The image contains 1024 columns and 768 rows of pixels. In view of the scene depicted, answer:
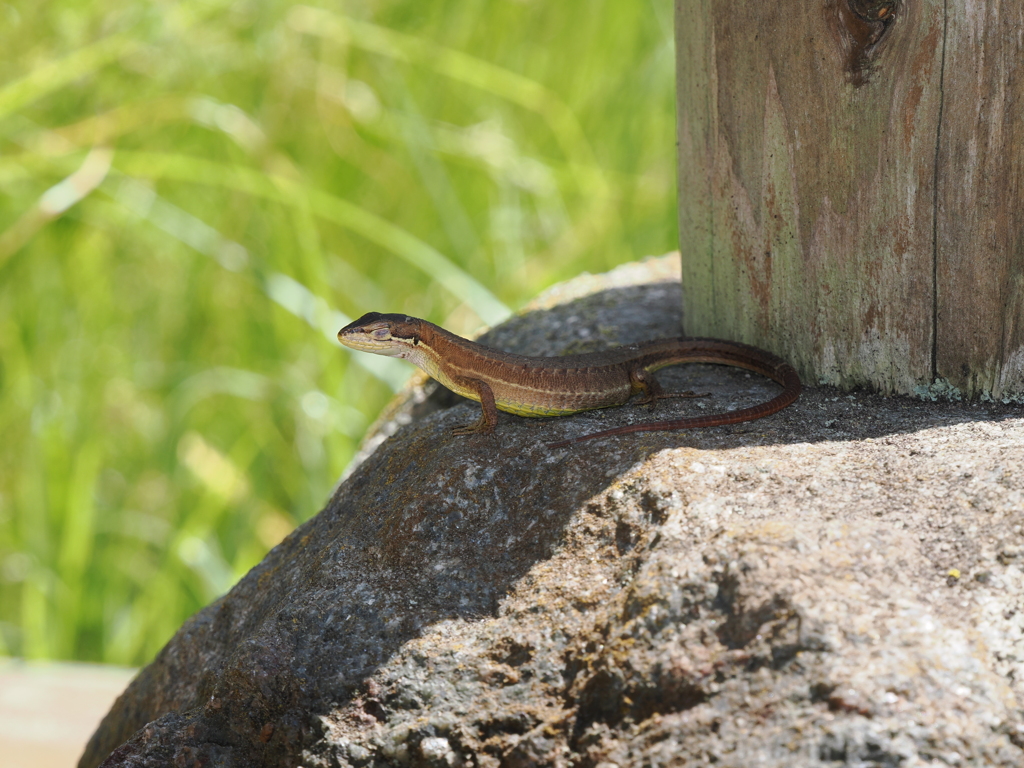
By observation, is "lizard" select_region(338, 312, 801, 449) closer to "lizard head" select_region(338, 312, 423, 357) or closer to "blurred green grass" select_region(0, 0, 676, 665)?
"lizard head" select_region(338, 312, 423, 357)

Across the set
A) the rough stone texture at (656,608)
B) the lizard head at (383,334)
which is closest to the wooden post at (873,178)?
the rough stone texture at (656,608)

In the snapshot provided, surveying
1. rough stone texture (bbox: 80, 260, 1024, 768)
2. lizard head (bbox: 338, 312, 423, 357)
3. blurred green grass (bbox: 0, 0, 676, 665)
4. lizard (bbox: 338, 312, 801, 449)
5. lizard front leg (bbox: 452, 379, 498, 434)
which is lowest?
rough stone texture (bbox: 80, 260, 1024, 768)

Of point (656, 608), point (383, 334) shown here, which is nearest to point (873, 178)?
point (656, 608)

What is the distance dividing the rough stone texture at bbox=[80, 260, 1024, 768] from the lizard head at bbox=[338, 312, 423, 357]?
1.61 ft

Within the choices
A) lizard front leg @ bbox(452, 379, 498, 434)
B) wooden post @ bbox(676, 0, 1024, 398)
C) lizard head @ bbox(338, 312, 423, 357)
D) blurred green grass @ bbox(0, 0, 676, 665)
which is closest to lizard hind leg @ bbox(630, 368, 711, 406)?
wooden post @ bbox(676, 0, 1024, 398)

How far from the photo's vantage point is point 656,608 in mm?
1935

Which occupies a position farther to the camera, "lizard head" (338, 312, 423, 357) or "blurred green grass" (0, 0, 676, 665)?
"blurred green grass" (0, 0, 676, 665)

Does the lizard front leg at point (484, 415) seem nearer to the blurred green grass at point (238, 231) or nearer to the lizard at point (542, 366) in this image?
the lizard at point (542, 366)

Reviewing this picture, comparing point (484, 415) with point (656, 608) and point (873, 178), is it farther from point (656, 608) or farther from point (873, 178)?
Answer: point (873, 178)

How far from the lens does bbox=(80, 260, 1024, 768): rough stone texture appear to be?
1.71m

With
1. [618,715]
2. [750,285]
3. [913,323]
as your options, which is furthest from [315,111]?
[618,715]

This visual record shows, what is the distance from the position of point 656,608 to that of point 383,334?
159 cm

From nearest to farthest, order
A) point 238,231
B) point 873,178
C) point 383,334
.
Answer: point 873,178 → point 383,334 → point 238,231

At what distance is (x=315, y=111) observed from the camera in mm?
6148
